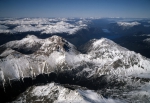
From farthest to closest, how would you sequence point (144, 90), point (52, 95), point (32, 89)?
point (144, 90) < point (32, 89) < point (52, 95)

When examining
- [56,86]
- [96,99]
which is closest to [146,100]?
[96,99]

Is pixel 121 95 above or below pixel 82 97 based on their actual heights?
below

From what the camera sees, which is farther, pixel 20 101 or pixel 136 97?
pixel 136 97

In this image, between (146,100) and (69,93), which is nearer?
(69,93)

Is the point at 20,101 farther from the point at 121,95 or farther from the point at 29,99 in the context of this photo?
the point at 121,95

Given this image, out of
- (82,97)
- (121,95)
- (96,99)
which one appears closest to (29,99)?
(82,97)

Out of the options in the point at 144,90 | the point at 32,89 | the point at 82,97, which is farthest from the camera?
the point at 144,90

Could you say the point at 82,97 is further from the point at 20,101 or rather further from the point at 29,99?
the point at 20,101

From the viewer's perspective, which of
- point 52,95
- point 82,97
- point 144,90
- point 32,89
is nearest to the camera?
point 82,97

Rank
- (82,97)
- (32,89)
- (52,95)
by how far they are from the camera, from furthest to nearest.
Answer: (32,89) < (52,95) < (82,97)
